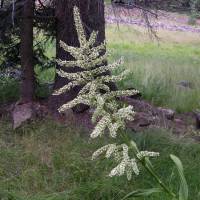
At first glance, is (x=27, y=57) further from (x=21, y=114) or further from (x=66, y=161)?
(x=66, y=161)

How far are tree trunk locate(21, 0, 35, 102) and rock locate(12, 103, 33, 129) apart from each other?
18 cm

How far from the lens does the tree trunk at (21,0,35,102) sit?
7.62 meters

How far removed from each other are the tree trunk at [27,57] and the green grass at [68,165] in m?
0.82

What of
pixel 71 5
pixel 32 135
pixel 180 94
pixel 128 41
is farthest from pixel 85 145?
pixel 128 41

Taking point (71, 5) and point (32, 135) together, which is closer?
point (32, 135)

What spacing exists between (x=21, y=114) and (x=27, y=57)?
3.11 feet

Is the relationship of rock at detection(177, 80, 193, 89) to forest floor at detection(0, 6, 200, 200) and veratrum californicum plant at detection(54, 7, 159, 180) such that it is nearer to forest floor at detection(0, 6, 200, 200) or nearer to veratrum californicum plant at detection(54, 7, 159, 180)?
forest floor at detection(0, 6, 200, 200)

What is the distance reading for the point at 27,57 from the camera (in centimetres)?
776

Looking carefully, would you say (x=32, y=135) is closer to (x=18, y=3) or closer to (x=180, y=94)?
(x=18, y=3)

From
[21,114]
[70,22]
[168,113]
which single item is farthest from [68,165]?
[168,113]

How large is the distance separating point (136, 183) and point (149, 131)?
1349 mm

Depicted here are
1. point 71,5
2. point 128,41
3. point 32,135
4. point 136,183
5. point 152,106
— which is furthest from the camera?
point 128,41

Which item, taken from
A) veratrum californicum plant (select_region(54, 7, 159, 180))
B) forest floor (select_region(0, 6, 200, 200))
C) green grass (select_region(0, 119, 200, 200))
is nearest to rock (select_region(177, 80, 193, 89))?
forest floor (select_region(0, 6, 200, 200))

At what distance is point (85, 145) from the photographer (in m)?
6.43
